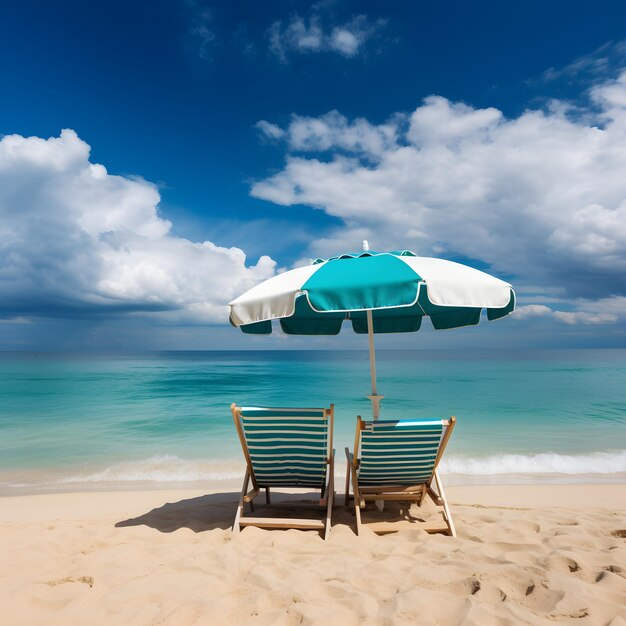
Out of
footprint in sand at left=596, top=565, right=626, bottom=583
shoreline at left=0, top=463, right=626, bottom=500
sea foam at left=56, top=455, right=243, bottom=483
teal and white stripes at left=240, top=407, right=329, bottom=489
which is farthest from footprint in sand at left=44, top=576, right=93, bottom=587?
sea foam at left=56, top=455, right=243, bottom=483

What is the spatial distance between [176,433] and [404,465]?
8292 millimetres

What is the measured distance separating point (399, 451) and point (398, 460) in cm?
11

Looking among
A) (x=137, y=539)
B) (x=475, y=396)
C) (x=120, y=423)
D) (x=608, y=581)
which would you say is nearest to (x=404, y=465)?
(x=608, y=581)

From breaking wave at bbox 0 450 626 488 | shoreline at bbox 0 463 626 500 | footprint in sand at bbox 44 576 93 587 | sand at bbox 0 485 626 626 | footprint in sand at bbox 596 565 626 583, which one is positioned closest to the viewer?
sand at bbox 0 485 626 626

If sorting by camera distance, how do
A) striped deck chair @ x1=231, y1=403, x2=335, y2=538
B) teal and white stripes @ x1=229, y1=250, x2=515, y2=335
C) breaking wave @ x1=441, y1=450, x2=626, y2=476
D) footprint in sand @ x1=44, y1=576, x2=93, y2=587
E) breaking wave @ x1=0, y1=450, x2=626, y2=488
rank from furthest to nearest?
breaking wave @ x1=441, y1=450, x2=626, y2=476, breaking wave @ x1=0, y1=450, x2=626, y2=488, striped deck chair @ x1=231, y1=403, x2=335, y2=538, teal and white stripes @ x1=229, y1=250, x2=515, y2=335, footprint in sand @ x1=44, y1=576, x2=93, y2=587

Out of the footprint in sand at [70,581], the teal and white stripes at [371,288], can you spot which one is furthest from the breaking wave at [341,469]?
the teal and white stripes at [371,288]

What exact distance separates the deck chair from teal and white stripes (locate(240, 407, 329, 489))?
0.35m

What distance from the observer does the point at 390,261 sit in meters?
3.47

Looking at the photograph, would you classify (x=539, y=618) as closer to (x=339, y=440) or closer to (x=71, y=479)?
(x=71, y=479)

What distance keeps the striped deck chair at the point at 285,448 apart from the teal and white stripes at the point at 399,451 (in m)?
0.34

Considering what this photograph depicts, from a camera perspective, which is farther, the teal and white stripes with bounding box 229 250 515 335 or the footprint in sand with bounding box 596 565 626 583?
the teal and white stripes with bounding box 229 250 515 335

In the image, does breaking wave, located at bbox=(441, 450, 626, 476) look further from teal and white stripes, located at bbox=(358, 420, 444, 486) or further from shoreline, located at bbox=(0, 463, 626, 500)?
teal and white stripes, located at bbox=(358, 420, 444, 486)

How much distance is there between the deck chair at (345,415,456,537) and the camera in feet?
11.6

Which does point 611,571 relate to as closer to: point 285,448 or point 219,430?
point 285,448
